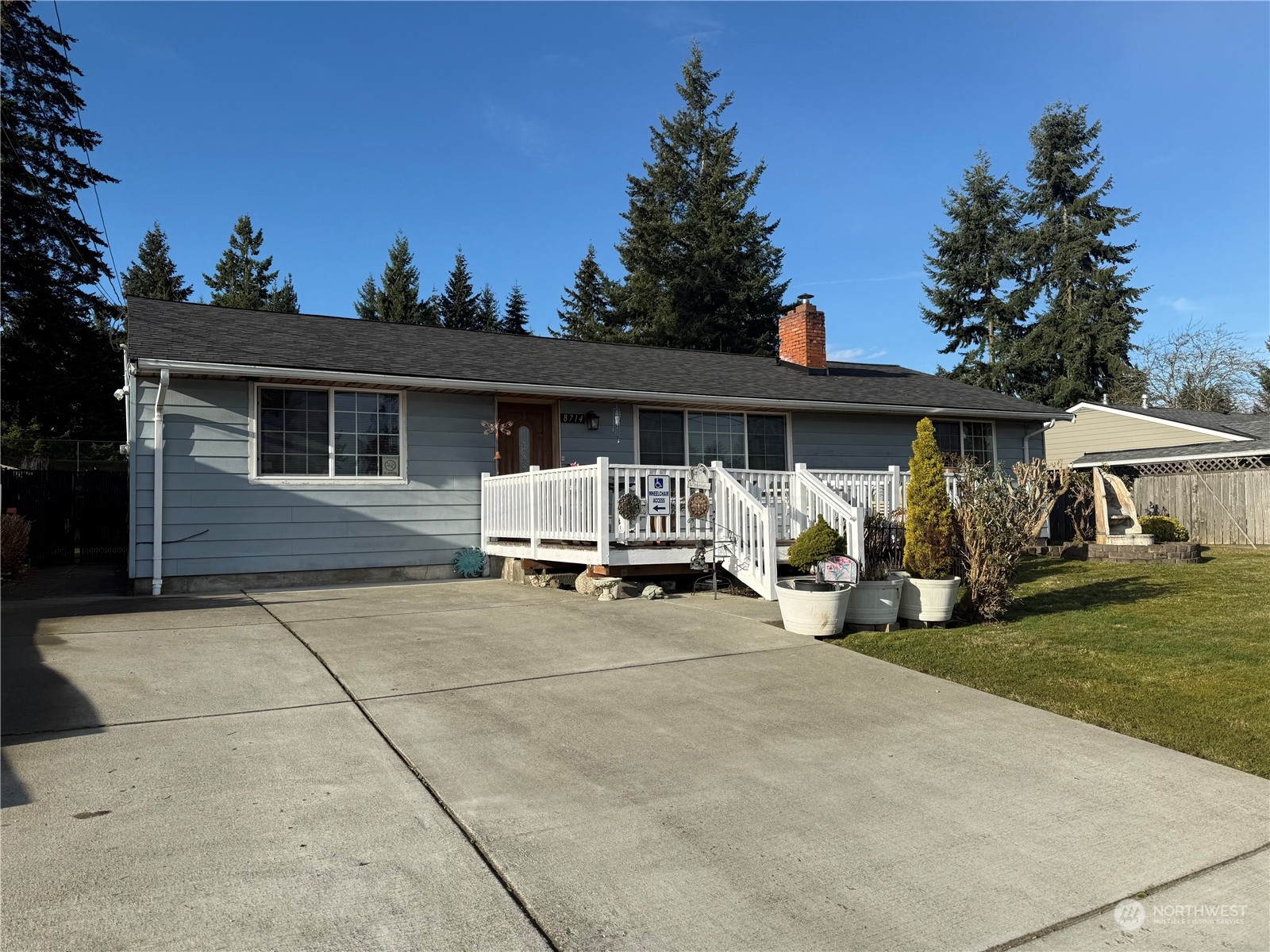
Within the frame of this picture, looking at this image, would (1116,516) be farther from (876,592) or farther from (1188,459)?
(876,592)

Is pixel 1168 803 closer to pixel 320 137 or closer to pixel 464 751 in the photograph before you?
pixel 464 751

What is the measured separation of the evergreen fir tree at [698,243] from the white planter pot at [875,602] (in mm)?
23768

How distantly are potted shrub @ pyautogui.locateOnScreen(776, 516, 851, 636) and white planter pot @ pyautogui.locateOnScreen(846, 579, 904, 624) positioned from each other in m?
0.13

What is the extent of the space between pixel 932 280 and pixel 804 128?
79.8 feet

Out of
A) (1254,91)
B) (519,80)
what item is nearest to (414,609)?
(519,80)

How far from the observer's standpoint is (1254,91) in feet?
33.3

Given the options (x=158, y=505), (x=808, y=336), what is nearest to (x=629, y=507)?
(x=158, y=505)

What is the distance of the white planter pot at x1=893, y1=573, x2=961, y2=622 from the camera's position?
7.14m

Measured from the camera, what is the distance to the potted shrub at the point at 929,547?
718 cm

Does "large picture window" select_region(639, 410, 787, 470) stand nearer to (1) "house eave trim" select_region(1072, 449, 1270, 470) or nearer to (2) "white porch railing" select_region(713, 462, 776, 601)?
(2) "white porch railing" select_region(713, 462, 776, 601)

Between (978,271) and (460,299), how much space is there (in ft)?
84.0

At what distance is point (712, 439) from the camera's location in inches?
509

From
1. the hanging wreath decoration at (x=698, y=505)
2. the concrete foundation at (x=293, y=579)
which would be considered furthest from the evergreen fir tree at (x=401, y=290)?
the hanging wreath decoration at (x=698, y=505)

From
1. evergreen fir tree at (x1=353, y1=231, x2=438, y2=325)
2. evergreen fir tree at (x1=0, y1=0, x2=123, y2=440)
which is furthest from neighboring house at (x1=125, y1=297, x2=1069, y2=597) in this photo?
evergreen fir tree at (x1=353, y1=231, x2=438, y2=325)
